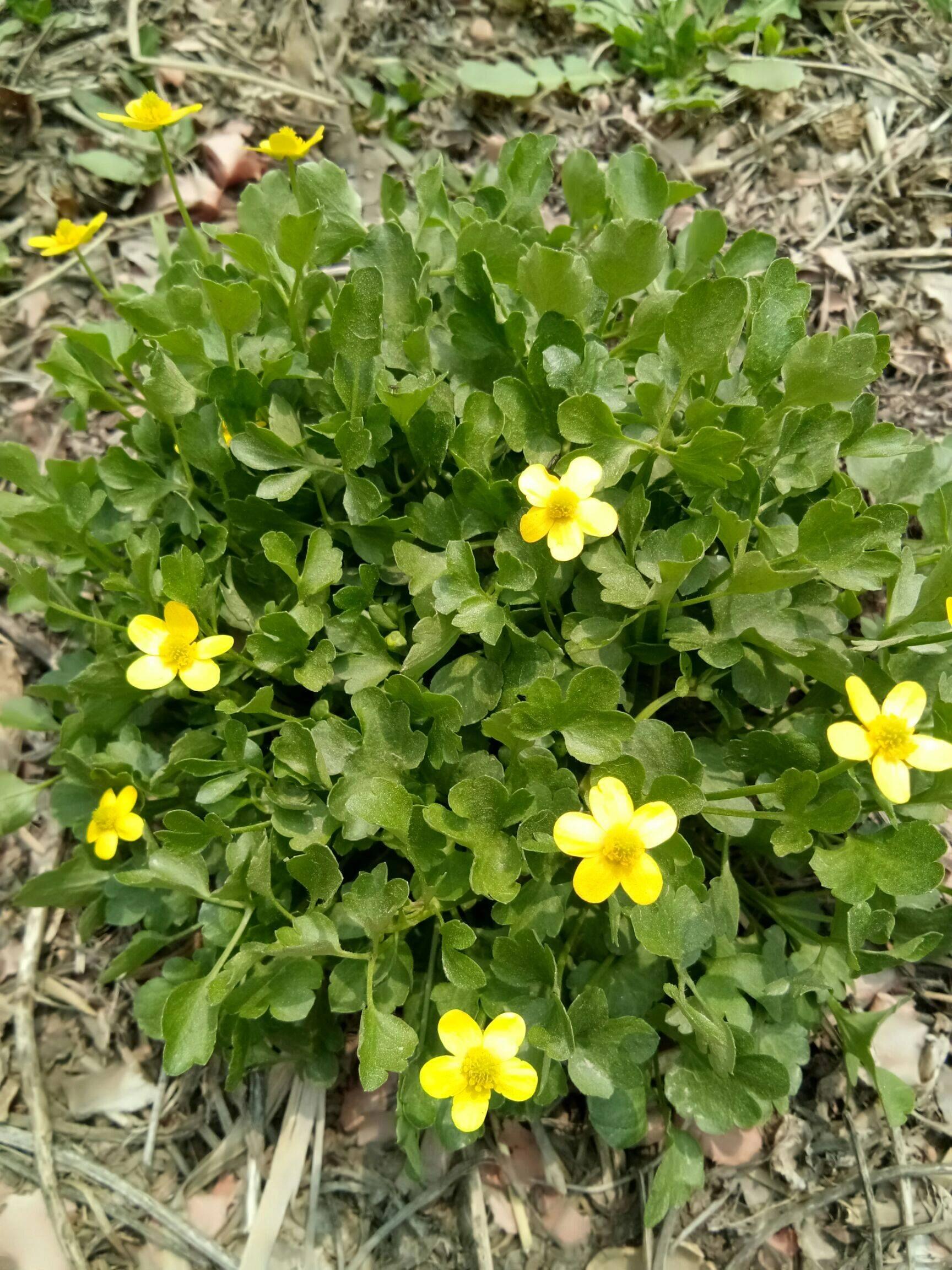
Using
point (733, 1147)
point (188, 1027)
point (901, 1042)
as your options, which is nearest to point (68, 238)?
point (188, 1027)

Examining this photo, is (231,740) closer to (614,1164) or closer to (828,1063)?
(614,1164)

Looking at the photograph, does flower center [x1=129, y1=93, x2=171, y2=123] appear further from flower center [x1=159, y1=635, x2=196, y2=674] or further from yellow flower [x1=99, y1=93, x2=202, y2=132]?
flower center [x1=159, y1=635, x2=196, y2=674]

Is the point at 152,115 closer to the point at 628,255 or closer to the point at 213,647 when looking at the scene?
the point at 628,255

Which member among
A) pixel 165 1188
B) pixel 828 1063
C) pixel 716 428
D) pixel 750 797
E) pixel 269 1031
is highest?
pixel 716 428

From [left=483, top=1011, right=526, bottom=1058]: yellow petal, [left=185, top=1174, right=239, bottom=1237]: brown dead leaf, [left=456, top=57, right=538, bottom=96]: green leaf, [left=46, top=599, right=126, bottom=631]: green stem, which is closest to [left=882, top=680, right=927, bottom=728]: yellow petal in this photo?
[left=483, top=1011, right=526, bottom=1058]: yellow petal

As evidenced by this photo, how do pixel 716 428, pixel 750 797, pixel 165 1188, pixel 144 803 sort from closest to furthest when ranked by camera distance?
pixel 716 428, pixel 750 797, pixel 144 803, pixel 165 1188

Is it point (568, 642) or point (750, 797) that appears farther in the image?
point (750, 797)

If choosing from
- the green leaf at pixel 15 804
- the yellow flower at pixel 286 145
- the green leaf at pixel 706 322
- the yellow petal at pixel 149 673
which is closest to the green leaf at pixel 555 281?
the green leaf at pixel 706 322

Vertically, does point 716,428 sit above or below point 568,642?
above

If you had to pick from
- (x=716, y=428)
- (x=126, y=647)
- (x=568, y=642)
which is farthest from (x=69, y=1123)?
(x=716, y=428)
